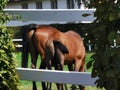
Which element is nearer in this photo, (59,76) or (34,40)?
(59,76)

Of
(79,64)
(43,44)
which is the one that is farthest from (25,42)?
(79,64)

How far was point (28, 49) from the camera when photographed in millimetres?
6266

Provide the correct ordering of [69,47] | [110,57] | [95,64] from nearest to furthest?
1. [110,57]
2. [95,64]
3. [69,47]

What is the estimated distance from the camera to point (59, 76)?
511cm

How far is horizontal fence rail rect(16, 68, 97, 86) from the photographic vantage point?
4859 millimetres

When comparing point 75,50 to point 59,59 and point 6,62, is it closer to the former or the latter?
point 59,59

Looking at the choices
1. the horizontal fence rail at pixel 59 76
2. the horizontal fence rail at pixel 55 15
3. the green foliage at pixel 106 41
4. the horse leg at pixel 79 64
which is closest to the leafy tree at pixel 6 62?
the horizontal fence rail at pixel 59 76

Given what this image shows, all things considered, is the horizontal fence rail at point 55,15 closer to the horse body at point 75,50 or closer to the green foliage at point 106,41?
the horse body at point 75,50

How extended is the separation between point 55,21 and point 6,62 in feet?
2.90

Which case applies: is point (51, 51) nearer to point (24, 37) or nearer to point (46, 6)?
point (24, 37)

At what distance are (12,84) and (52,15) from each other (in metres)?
1.02

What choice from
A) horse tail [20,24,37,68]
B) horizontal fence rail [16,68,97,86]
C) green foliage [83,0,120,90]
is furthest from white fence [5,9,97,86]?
green foliage [83,0,120,90]

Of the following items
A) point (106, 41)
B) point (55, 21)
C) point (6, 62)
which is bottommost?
point (6, 62)

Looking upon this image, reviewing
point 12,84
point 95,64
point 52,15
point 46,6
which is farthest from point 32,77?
point 46,6
